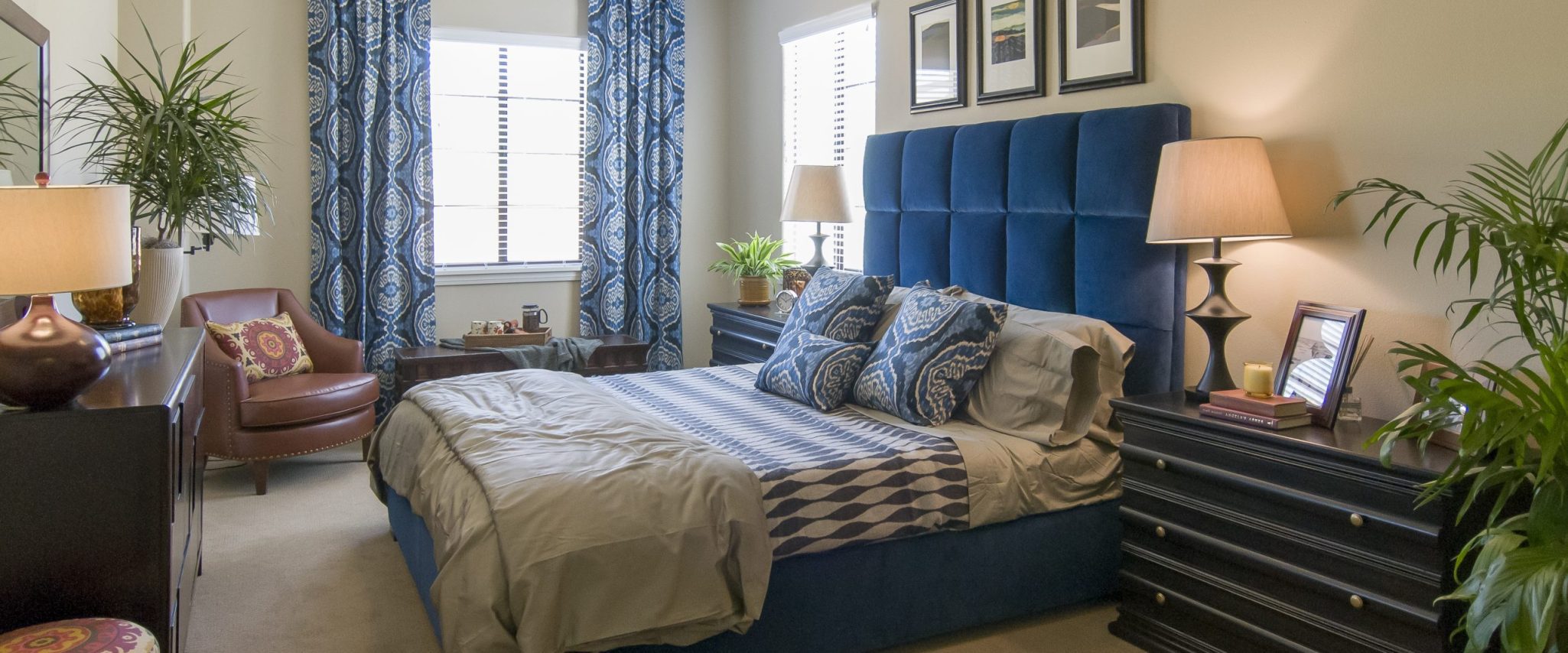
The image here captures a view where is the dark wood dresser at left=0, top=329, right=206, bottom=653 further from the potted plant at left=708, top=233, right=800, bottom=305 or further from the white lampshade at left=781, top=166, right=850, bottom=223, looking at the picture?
the potted plant at left=708, top=233, right=800, bottom=305

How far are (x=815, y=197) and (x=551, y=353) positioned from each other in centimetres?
152

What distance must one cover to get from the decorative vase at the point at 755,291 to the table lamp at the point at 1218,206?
2.58 metres

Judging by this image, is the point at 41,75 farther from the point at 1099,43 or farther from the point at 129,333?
the point at 1099,43

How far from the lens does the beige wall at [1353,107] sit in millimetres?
2541

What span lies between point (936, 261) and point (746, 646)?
1999 millimetres

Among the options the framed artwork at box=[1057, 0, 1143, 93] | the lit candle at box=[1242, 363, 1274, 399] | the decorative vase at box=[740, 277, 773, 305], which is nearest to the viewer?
the lit candle at box=[1242, 363, 1274, 399]

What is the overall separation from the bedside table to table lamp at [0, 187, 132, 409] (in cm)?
285

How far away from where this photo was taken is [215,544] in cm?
378

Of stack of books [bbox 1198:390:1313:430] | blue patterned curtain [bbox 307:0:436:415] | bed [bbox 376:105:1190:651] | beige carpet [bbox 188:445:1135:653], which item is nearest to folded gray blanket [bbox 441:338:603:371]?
blue patterned curtain [bbox 307:0:436:415]

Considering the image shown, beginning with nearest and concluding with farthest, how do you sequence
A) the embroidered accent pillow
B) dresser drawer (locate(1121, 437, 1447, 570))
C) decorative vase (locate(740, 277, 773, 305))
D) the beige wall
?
dresser drawer (locate(1121, 437, 1447, 570))
the beige wall
the embroidered accent pillow
decorative vase (locate(740, 277, 773, 305))

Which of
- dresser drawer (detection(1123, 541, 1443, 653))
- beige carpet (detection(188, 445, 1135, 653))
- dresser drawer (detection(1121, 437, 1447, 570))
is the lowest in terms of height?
beige carpet (detection(188, 445, 1135, 653))

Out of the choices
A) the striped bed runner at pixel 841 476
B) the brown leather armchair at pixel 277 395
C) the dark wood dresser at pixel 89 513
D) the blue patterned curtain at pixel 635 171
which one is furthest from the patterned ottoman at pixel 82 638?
the blue patterned curtain at pixel 635 171

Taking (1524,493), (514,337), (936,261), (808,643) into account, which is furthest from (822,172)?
(1524,493)

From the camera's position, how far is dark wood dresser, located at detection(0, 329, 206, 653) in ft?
6.70
